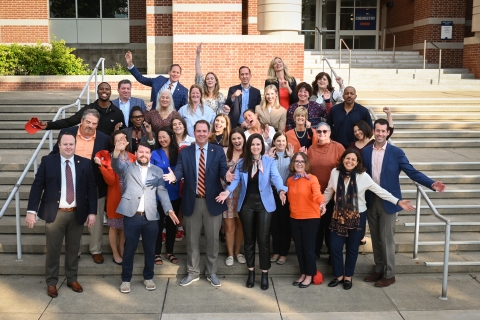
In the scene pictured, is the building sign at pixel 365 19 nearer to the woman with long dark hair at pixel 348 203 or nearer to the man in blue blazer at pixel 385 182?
the man in blue blazer at pixel 385 182

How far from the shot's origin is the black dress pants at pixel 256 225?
6809mm

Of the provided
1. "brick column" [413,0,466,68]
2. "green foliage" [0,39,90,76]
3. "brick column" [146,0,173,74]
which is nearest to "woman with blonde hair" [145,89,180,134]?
"green foliage" [0,39,90,76]

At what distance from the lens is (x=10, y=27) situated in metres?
21.7

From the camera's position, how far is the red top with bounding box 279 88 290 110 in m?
8.96

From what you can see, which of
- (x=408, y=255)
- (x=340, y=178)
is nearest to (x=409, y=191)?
(x=408, y=255)

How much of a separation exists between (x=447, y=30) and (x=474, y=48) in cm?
221

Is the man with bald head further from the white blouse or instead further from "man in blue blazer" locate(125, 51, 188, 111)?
"man in blue blazer" locate(125, 51, 188, 111)

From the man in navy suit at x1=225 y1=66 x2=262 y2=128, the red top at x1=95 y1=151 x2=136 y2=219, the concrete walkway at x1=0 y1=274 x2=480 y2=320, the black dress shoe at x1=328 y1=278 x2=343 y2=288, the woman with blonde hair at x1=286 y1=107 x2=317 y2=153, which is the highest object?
the man in navy suit at x1=225 y1=66 x2=262 y2=128

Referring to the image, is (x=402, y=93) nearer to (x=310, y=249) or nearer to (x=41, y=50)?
(x=310, y=249)

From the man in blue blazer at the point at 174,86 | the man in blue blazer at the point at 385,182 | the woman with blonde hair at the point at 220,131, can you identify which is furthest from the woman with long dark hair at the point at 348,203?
the man in blue blazer at the point at 174,86

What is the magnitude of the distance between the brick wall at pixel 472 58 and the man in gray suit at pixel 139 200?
15.2m

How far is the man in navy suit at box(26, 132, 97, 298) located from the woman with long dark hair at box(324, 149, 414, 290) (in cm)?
290

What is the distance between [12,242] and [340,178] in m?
4.52

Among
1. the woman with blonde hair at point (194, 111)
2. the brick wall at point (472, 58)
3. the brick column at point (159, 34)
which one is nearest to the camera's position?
the woman with blonde hair at point (194, 111)
